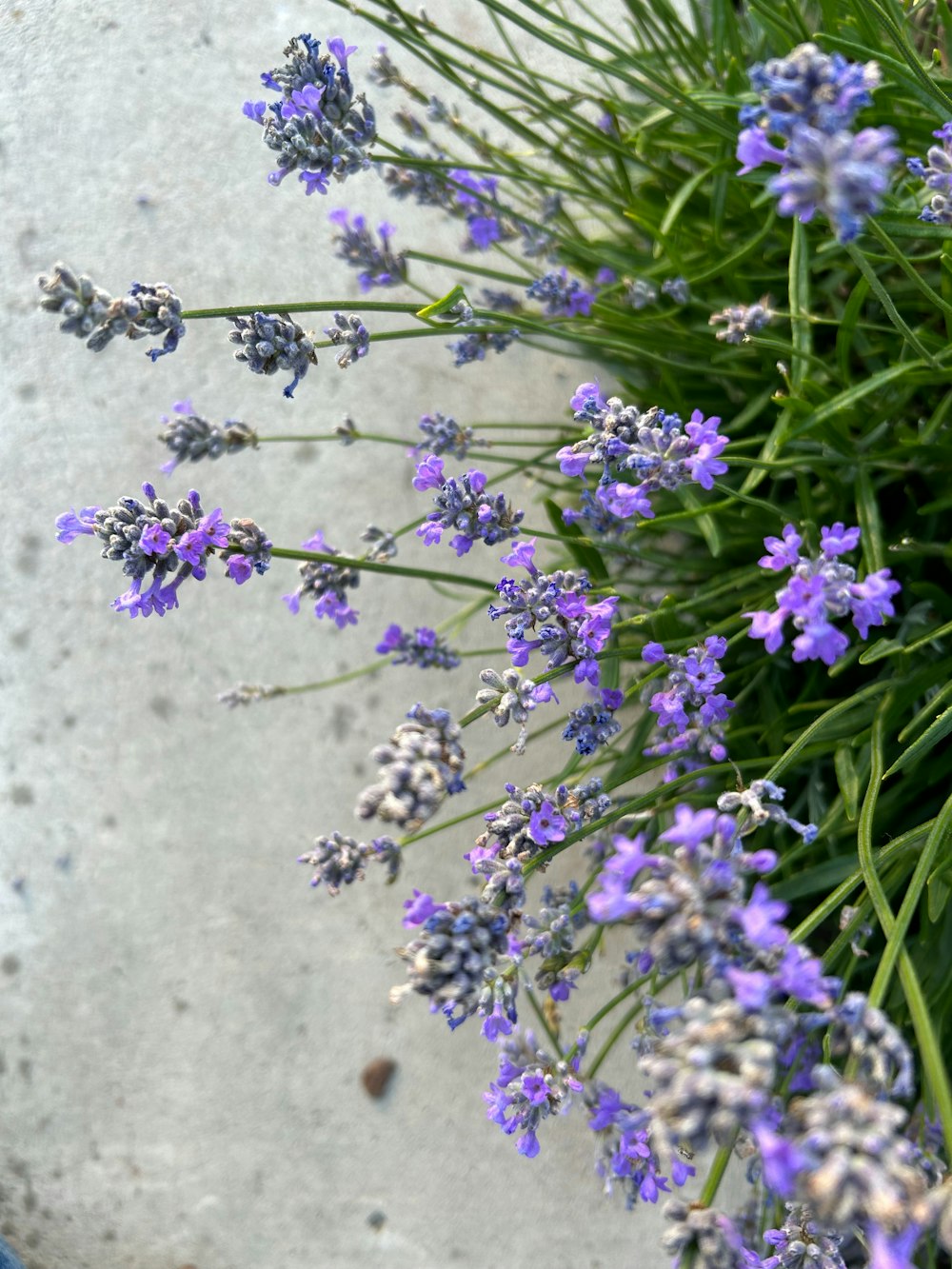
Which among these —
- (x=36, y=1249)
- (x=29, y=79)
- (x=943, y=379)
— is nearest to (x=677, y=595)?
(x=943, y=379)

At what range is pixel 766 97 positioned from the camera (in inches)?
23.5

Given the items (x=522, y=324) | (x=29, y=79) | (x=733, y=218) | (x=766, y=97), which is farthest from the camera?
(x=29, y=79)

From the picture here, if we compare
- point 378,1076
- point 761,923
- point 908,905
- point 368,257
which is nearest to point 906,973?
point 908,905

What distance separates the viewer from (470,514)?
899mm

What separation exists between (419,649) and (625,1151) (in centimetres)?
55

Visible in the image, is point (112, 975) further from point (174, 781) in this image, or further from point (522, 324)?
point (522, 324)

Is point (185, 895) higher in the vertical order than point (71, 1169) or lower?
higher

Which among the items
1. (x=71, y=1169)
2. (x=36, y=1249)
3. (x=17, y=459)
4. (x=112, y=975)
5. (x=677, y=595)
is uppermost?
(x=17, y=459)

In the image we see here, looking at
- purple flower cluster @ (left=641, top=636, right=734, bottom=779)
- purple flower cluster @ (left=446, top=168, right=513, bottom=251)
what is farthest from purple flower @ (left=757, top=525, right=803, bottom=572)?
purple flower cluster @ (left=446, top=168, right=513, bottom=251)

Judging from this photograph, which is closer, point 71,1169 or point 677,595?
point 677,595

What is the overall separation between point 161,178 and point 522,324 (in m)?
1.06

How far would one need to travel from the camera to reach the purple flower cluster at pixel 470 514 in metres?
0.88

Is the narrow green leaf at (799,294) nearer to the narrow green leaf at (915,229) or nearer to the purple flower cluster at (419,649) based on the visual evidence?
the narrow green leaf at (915,229)

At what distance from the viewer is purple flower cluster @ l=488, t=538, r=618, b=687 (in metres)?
0.87
